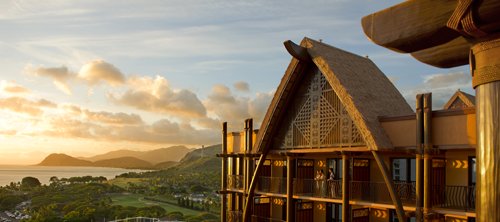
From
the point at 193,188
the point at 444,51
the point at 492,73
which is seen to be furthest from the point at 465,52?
the point at 193,188

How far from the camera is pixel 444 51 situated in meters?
3.79

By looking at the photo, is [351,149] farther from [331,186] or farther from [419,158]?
[419,158]

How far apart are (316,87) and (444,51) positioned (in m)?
19.5

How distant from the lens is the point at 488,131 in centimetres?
286

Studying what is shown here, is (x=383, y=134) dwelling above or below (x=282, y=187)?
above

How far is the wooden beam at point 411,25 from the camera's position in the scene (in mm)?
3234

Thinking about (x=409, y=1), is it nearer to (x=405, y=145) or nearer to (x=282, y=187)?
(x=405, y=145)

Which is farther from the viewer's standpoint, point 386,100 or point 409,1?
point 386,100

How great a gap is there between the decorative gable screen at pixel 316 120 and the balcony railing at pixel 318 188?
191 centimetres

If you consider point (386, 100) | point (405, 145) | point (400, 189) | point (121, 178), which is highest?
point (386, 100)

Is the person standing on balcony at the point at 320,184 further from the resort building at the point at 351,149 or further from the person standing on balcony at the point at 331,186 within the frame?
the person standing on balcony at the point at 331,186

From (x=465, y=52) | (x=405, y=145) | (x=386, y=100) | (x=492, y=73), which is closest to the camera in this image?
(x=492, y=73)

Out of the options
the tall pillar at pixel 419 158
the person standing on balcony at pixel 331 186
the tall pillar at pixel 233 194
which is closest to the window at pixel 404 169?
the person standing on balcony at pixel 331 186

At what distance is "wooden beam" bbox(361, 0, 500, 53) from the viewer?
10.6 ft
